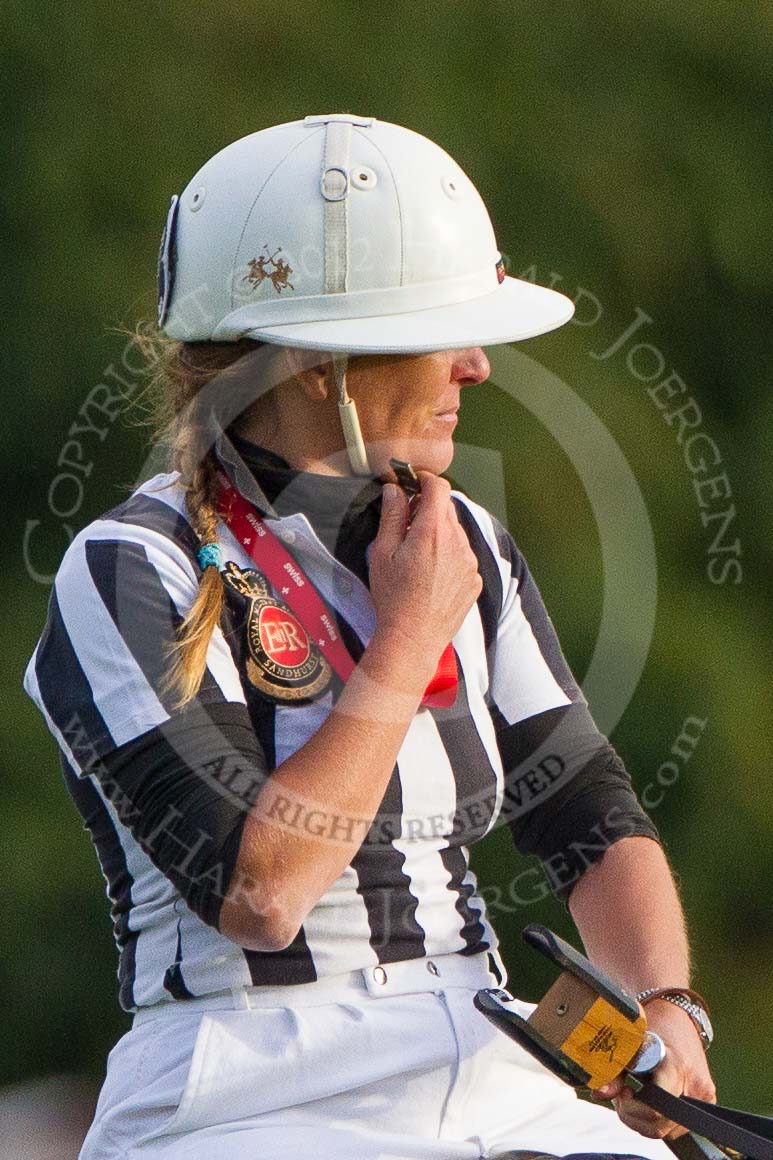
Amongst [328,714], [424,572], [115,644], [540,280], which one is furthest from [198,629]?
[540,280]

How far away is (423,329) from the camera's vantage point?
2.12 m

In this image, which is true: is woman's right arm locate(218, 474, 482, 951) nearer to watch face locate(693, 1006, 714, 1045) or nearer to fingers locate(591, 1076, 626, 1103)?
fingers locate(591, 1076, 626, 1103)

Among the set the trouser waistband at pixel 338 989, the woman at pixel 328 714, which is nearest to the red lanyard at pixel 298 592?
the woman at pixel 328 714

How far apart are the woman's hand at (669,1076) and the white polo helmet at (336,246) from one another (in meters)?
0.94

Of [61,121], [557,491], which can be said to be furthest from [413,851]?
[61,121]

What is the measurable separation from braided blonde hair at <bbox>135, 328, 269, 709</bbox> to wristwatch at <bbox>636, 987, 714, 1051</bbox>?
76 cm

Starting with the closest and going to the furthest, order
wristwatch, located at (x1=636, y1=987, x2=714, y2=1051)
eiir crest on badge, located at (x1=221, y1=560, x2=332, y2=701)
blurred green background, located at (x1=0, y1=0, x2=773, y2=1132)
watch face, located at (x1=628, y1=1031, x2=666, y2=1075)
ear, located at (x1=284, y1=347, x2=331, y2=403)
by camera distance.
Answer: watch face, located at (x1=628, y1=1031, x2=666, y2=1075) < eiir crest on badge, located at (x1=221, y1=560, x2=332, y2=701) < wristwatch, located at (x1=636, y1=987, x2=714, y2=1051) < ear, located at (x1=284, y1=347, x2=331, y2=403) < blurred green background, located at (x1=0, y1=0, x2=773, y2=1132)

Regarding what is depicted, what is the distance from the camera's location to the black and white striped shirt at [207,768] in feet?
6.03

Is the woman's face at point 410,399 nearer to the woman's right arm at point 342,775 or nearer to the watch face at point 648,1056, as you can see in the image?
the woman's right arm at point 342,775

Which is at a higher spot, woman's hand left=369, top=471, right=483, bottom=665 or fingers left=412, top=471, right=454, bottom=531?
fingers left=412, top=471, right=454, bottom=531

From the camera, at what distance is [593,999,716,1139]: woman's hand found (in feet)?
6.17

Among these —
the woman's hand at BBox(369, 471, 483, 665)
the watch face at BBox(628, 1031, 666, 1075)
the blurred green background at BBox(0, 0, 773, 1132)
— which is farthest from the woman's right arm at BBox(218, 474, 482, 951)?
the blurred green background at BBox(0, 0, 773, 1132)

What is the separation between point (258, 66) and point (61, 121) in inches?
22.7

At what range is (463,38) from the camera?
4457mm
